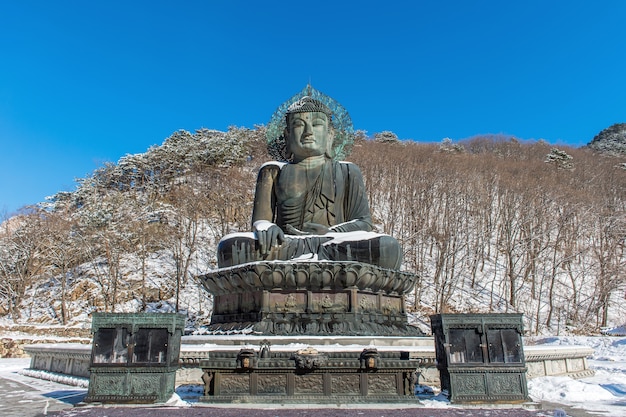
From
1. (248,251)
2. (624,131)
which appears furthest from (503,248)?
(624,131)

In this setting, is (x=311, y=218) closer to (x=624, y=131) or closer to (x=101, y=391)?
(x=101, y=391)

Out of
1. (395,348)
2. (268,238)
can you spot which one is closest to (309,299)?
(268,238)

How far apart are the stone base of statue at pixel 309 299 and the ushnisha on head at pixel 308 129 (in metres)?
3.17

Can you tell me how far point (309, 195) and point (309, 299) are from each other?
268cm

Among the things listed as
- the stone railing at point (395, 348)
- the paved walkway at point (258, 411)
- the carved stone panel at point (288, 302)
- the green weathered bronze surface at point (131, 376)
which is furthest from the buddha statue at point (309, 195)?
the paved walkway at point (258, 411)

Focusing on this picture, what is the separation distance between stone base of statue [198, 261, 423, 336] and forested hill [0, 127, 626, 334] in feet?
46.0

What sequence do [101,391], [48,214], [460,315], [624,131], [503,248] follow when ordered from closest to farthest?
[101,391] → [460,315] → [48,214] → [503,248] → [624,131]

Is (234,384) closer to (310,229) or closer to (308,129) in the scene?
(310,229)

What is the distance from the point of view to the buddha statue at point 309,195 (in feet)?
26.4

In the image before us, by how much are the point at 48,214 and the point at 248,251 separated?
21.8 metres

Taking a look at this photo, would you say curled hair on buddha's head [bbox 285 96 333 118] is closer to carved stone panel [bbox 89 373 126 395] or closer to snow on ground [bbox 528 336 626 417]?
snow on ground [bbox 528 336 626 417]

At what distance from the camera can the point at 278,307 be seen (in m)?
7.28

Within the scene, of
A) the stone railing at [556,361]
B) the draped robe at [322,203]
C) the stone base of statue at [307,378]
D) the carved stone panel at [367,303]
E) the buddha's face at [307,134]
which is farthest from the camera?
the buddha's face at [307,134]

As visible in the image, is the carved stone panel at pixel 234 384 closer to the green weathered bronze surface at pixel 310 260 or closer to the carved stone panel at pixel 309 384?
the carved stone panel at pixel 309 384
